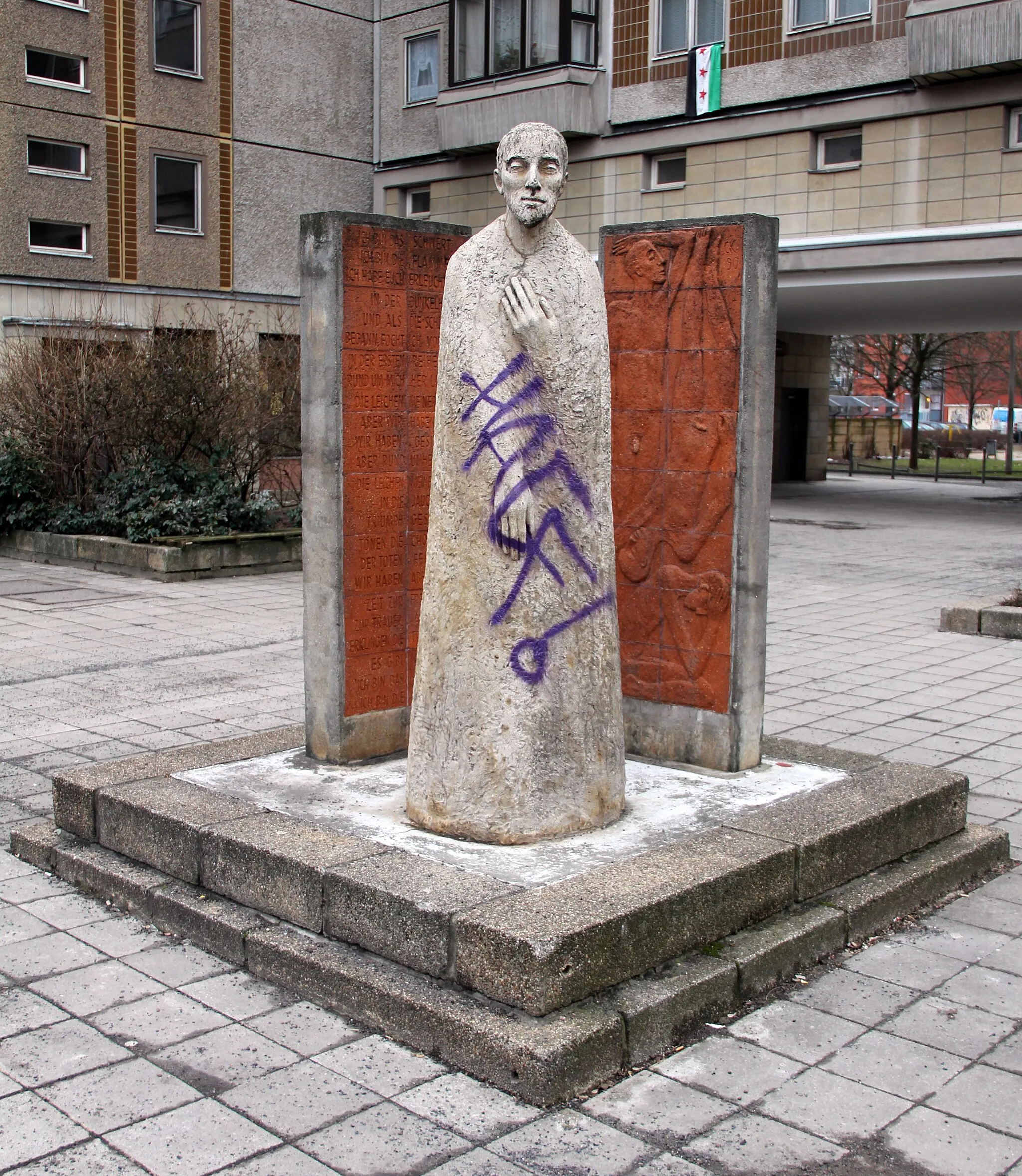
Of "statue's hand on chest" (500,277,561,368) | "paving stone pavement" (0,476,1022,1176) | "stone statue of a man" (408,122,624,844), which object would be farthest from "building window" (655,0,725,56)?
"statue's hand on chest" (500,277,561,368)

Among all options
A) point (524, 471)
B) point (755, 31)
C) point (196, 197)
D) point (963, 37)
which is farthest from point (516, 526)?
point (196, 197)

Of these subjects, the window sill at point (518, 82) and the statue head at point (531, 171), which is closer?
the statue head at point (531, 171)

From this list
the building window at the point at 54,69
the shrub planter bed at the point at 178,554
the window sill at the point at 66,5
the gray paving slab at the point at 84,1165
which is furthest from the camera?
the building window at the point at 54,69

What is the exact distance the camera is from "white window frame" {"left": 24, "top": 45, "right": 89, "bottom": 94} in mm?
23469

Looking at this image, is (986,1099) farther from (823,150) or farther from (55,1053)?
(823,150)

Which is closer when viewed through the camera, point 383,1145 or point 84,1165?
point 84,1165

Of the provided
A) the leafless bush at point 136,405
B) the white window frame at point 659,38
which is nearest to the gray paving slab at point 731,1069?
the leafless bush at point 136,405

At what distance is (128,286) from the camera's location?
82.9 ft

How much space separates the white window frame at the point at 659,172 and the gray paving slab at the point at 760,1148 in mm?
20322

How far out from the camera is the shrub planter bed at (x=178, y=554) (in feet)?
48.1

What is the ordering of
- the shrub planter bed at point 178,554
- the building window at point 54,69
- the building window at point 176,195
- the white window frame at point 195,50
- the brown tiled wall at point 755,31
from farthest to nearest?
1. the building window at point 176,195
2. the white window frame at point 195,50
3. the building window at point 54,69
4. the brown tiled wall at point 755,31
5. the shrub planter bed at point 178,554

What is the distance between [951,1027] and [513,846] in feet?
5.04

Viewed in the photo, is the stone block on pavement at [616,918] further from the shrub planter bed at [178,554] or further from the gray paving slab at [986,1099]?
the shrub planter bed at [178,554]

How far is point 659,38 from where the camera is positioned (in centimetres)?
2223
